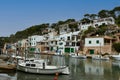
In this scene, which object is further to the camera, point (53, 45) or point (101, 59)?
point (53, 45)

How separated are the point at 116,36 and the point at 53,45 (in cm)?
2901

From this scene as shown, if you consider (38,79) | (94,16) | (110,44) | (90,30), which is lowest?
(38,79)

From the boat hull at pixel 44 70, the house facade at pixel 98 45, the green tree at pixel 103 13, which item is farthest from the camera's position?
the green tree at pixel 103 13

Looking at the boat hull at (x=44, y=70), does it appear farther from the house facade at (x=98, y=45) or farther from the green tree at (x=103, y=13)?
the green tree at (x=103, y=13)

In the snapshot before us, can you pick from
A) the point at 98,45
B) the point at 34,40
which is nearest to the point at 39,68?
the point at 98,45

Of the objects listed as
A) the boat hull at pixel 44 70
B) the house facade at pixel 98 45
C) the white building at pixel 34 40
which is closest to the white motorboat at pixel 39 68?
the boat hull at pixel 44 70

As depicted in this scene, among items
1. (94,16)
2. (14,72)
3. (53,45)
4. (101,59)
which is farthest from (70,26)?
(14,72)

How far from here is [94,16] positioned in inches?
4377

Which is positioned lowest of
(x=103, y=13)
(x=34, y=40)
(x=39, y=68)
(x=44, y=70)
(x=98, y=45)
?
(x=44, y=70)

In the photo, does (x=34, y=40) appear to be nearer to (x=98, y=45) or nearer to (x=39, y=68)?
(x=98, y=45)

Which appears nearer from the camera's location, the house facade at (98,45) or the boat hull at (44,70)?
the boat hull at (44,70)

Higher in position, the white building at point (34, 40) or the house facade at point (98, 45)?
the white building at point (34, 40)

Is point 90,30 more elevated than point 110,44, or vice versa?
point 90,30

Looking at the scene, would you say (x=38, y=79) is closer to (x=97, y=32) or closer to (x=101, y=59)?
(x=101, y=59)
